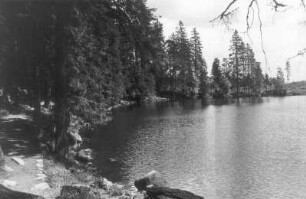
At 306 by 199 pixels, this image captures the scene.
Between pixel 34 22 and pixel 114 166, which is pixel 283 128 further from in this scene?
pixel 34 22

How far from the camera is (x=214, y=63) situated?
11888 centimetres

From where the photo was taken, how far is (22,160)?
1549 centimetres

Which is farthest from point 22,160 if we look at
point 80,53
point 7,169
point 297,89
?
point 297,89

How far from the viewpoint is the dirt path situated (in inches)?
468

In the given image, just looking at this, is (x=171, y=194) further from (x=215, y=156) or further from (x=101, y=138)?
(x=101, y=138)

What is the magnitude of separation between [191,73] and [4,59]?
89948 millimetres

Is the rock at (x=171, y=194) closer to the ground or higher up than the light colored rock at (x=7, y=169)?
closer to the ground

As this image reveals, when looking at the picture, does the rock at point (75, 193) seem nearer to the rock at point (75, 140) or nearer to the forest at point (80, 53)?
the forest at point (80, 53)

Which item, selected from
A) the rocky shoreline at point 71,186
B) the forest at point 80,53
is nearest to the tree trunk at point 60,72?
the forest at point 80,53

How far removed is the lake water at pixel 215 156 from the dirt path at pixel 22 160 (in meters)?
5.05

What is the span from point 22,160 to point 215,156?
1582cm

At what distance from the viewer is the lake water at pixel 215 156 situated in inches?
806

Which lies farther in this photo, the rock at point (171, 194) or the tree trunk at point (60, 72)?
the tree trunk at point (60, 72)

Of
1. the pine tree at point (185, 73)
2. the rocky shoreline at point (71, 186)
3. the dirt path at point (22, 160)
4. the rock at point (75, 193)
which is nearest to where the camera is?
the rock at point (75, 193)
